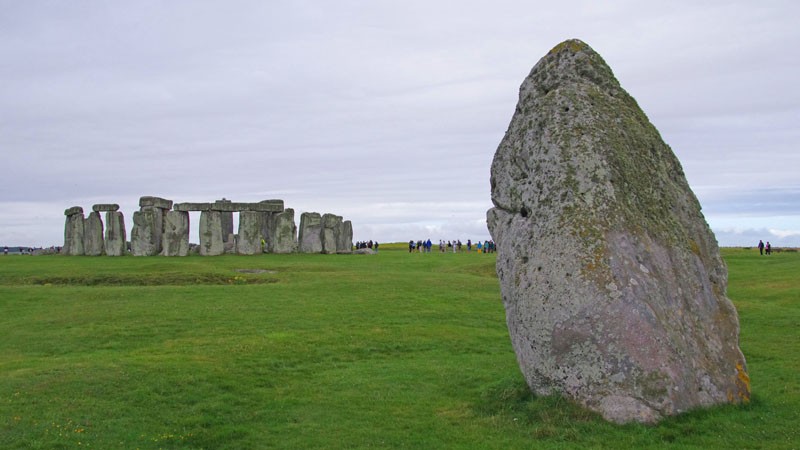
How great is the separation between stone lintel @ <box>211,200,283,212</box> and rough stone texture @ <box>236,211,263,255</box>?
1640 millimetres

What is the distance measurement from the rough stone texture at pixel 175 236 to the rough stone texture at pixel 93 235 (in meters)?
6.55

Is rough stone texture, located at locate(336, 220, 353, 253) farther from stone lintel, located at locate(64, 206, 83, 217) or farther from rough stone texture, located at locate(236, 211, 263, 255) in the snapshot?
stone lintel, located at locate(64, 206, 83, 217)

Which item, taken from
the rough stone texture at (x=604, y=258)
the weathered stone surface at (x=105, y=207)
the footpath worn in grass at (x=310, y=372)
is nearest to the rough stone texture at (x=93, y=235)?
the weathered stone surface at (x=105, y=207)

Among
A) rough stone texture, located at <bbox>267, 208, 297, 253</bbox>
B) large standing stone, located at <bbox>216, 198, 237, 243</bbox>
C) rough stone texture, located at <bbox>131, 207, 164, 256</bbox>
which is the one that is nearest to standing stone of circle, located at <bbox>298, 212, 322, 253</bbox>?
rough stone texture, located at <bbox>267, 208, 297, 253</bbox>

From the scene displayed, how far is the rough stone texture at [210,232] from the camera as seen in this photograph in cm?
5266

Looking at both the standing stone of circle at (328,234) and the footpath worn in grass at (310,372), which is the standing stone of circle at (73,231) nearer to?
the standing stone of circle at (328,234)

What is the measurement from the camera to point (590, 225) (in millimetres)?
11547

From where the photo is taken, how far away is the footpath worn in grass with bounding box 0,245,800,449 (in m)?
11.5

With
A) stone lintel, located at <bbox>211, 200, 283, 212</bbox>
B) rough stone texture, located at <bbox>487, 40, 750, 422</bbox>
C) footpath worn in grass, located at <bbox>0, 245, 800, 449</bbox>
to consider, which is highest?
stone lintel, located at <bbox>211, 200, 283, 212</bbox>

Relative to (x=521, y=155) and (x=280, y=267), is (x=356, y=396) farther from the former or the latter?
(x=280, y=267)

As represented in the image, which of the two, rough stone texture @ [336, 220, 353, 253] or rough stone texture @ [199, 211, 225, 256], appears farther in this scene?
rough stone texture @ [336, 220, 353, 253]

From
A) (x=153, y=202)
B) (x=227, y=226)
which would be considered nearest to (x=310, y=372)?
(x=153, y=202)

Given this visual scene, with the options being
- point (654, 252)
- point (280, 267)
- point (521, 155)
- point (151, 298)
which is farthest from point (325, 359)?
point (280, 267)

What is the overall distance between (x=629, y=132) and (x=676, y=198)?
1505 mm
